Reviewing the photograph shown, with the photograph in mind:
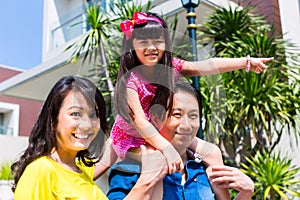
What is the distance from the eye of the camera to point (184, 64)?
41.8 inches

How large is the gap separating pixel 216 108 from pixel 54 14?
973 centimetres

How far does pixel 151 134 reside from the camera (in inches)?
33.0

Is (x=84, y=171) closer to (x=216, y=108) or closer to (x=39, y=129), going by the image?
(x=39, y=129)

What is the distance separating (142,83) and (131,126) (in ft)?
0.32

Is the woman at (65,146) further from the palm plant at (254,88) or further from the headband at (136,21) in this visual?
the palm plant at (254,88)

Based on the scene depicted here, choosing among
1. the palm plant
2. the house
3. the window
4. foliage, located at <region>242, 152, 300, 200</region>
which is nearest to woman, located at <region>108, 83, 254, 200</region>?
the house

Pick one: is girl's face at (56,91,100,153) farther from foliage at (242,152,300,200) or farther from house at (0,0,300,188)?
foliage at (242,152,300,200)

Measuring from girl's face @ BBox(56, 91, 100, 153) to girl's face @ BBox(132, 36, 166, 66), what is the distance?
16cm

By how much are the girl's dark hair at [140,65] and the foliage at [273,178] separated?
10.4ft

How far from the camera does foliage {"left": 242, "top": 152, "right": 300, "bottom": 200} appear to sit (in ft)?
12.8

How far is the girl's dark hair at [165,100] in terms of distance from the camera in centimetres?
86

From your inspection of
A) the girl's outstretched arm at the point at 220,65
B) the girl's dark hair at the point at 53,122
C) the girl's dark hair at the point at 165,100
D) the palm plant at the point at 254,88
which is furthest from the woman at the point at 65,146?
the palm plant at the point at 254,88

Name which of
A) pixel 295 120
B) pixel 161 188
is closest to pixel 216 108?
pixel 161 188

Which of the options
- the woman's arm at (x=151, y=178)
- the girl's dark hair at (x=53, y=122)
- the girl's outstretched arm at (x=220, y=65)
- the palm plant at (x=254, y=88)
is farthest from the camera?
the palm plant at (x=254, y=88)
